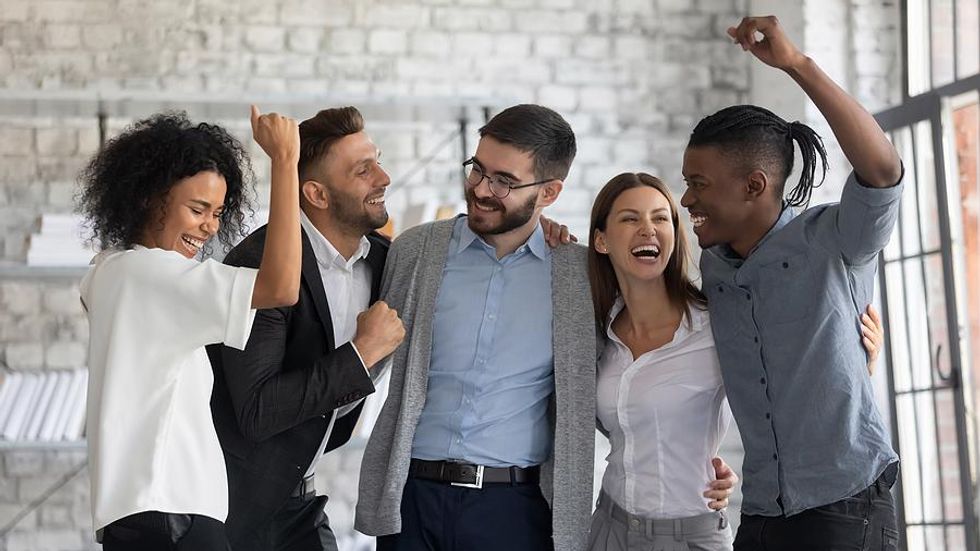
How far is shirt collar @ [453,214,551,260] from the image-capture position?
2.87 metres

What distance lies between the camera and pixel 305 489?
2836mm

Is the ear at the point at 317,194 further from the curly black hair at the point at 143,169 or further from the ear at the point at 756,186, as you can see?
the ear at the point at 756,186

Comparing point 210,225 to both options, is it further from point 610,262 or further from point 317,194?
point 610,262

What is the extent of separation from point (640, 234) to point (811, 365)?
A: 0.53 m

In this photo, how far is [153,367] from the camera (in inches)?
84.3

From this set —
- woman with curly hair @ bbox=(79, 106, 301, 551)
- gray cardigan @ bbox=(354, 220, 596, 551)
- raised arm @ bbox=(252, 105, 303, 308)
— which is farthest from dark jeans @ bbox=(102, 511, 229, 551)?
gray cardigan @ bbox=(354, 220, 596, 551)

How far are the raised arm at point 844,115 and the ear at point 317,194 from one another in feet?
3.64

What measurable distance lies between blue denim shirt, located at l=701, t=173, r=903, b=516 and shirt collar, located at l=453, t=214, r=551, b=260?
1.89 ft

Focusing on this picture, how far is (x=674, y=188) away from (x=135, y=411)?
3.59 m

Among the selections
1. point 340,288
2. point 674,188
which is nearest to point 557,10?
point 674,188

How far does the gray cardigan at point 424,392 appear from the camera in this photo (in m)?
2.65

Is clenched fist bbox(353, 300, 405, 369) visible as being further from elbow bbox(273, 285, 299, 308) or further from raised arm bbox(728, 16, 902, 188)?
raised arm bbox(728, 16, 902, 188)

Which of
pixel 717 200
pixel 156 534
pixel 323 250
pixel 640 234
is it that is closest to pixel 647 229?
pixel 640 234

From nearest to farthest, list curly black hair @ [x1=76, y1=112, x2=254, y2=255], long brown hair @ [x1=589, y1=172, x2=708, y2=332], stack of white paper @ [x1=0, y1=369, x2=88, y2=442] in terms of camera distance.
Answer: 1. curly black hair @ [x1=76, y1=112, x2=254, y2=255]
2. long brown hair @ [x1=589, y1=172, x2=708, y2=332]
3. stack of white paper @ [x1=0, y1=369, x2=88, y2=442]
